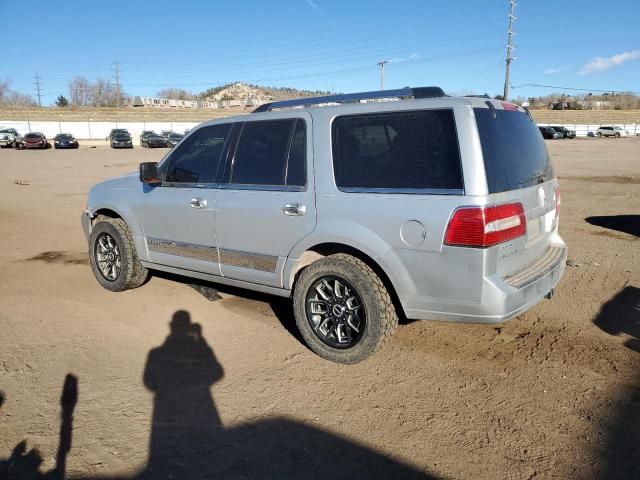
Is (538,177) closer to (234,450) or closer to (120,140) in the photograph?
(234,450)

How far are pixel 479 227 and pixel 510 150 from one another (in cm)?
76

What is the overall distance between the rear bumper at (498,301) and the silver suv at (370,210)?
0.04ft

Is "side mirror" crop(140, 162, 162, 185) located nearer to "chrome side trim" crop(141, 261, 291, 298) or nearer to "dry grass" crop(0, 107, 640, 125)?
"chrome side trim" crop(141, 261, 291, 298)

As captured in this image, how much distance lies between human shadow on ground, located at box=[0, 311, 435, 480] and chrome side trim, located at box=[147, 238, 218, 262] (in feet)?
4.60

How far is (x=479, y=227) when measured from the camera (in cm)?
312

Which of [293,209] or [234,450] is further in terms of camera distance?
[293,209]

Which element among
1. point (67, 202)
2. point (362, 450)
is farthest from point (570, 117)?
point (362, 450)

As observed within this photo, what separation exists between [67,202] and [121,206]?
766cm

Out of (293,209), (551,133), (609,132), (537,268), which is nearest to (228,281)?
(293,209)

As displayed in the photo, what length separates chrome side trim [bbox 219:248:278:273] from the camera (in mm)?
4184

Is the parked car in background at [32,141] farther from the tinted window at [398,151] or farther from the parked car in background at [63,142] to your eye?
the tinted window at [398,151]

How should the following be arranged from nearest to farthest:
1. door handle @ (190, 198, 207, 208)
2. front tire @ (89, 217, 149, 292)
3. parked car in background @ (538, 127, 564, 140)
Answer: door handle @ (190, 198, 207, 208), front tire @ (89, 217, 149, 292), parked car in background @ (538, 127, 564, 140)

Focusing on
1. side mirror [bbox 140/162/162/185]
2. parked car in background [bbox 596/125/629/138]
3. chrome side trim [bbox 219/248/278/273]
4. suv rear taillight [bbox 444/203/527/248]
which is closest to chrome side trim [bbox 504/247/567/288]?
suv rear taillight [bbox 444/203/527/248]

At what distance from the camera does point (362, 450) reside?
2816mm
